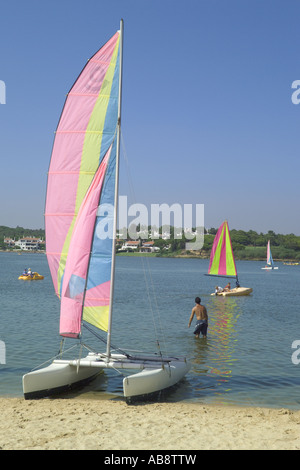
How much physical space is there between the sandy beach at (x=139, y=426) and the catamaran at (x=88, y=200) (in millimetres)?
1274

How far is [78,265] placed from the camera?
39.8 ft

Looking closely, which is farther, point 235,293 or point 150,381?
point 235,293

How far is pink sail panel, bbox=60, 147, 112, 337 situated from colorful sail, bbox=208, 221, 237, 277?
1353 inches

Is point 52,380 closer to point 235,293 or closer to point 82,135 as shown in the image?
point 82,135

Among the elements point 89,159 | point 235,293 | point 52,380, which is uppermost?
point 89,159

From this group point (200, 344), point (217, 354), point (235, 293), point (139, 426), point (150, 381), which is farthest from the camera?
point (235, 293)

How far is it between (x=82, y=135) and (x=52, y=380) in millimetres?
6344

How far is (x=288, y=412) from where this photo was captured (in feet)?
36.9

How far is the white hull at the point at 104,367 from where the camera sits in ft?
37.0

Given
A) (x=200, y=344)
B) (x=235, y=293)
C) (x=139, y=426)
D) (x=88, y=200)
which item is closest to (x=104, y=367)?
(x=139, y=426)

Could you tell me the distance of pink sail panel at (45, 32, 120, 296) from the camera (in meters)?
12.6

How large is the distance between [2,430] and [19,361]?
6814 mm
